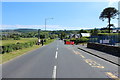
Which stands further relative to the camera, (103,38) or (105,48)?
(103,38)

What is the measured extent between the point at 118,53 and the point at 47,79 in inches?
500

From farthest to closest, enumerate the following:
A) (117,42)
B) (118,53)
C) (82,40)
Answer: (82,40) → (117,42) → (118,53)

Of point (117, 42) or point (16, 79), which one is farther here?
point (117, 42)

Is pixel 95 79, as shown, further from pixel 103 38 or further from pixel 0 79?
pixel 103 38

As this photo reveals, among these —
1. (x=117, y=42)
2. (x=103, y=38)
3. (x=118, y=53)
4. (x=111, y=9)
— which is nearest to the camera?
(x=118, y=53)

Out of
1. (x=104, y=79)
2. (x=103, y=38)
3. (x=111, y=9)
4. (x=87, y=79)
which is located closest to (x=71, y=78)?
(x=87, y=79)

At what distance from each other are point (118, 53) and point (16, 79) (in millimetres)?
13495

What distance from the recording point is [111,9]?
286 ft

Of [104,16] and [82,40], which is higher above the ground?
[104,16]

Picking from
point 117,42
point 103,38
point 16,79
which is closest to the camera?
point 16,79

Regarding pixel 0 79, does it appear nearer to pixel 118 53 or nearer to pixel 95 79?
pixel 95 79

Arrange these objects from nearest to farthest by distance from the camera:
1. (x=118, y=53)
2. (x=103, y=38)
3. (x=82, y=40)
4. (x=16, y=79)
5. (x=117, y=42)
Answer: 1. (x=16, y=79)
2. (x=118, y=53)
3. (x=117, y=42)
4. (x=103, y=38)
5. (x=82, y=40)

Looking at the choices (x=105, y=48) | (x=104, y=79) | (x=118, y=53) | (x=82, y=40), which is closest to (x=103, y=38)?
(x=105, y=48)

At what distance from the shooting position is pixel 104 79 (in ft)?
27.7
